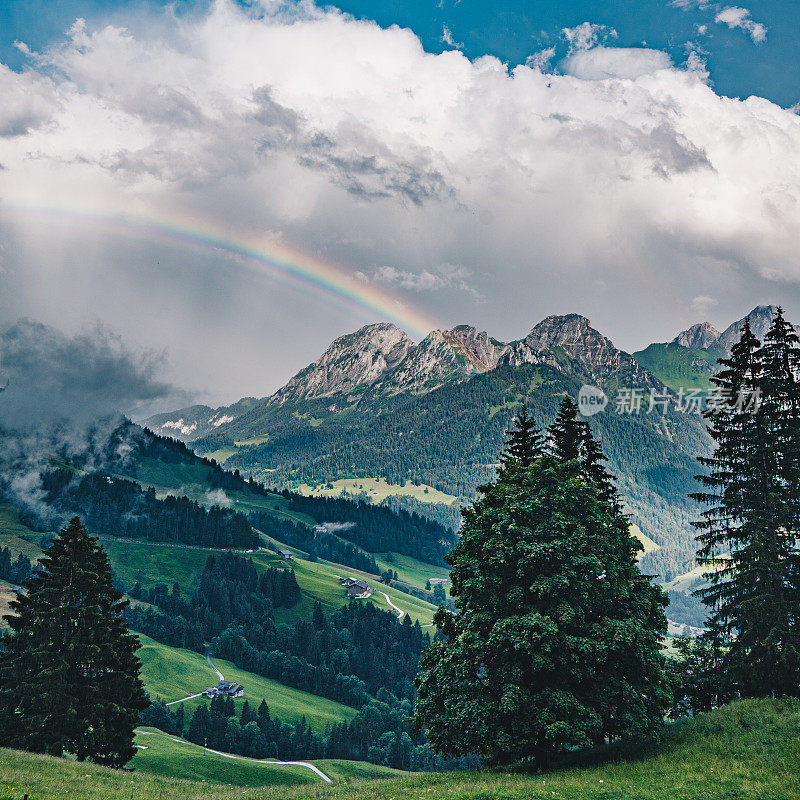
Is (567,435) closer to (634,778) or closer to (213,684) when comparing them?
(634,778)

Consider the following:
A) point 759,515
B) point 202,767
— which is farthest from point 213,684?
point 759,515

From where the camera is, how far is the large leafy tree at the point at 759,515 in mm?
41031

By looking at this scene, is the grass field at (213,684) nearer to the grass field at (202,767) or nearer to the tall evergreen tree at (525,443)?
the grass field at (202,767)

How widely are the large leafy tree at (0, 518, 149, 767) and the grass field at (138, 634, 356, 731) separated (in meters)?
123

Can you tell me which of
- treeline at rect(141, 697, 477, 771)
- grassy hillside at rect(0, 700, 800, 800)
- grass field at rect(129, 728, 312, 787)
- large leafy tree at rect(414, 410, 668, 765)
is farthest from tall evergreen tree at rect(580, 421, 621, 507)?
treeline at rect(141, 697, 477, 771)

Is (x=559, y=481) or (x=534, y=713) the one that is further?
(x=559, y=481)

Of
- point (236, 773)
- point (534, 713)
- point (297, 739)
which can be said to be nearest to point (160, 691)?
point (297, 739)

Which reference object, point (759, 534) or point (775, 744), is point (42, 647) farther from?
point (759, 534)

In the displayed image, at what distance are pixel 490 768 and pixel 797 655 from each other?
64.3 ft

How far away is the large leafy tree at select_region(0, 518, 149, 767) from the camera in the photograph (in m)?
47.4

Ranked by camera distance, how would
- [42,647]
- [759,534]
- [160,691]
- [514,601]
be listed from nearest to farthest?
[514,601], [759,534], [42,647], [160,691]

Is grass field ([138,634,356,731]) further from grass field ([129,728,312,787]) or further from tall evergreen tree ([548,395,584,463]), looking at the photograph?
tall evergreen tree ([548,395,584,463])

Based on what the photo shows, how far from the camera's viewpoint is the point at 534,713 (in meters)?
33.9

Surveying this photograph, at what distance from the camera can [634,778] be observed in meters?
28.2
